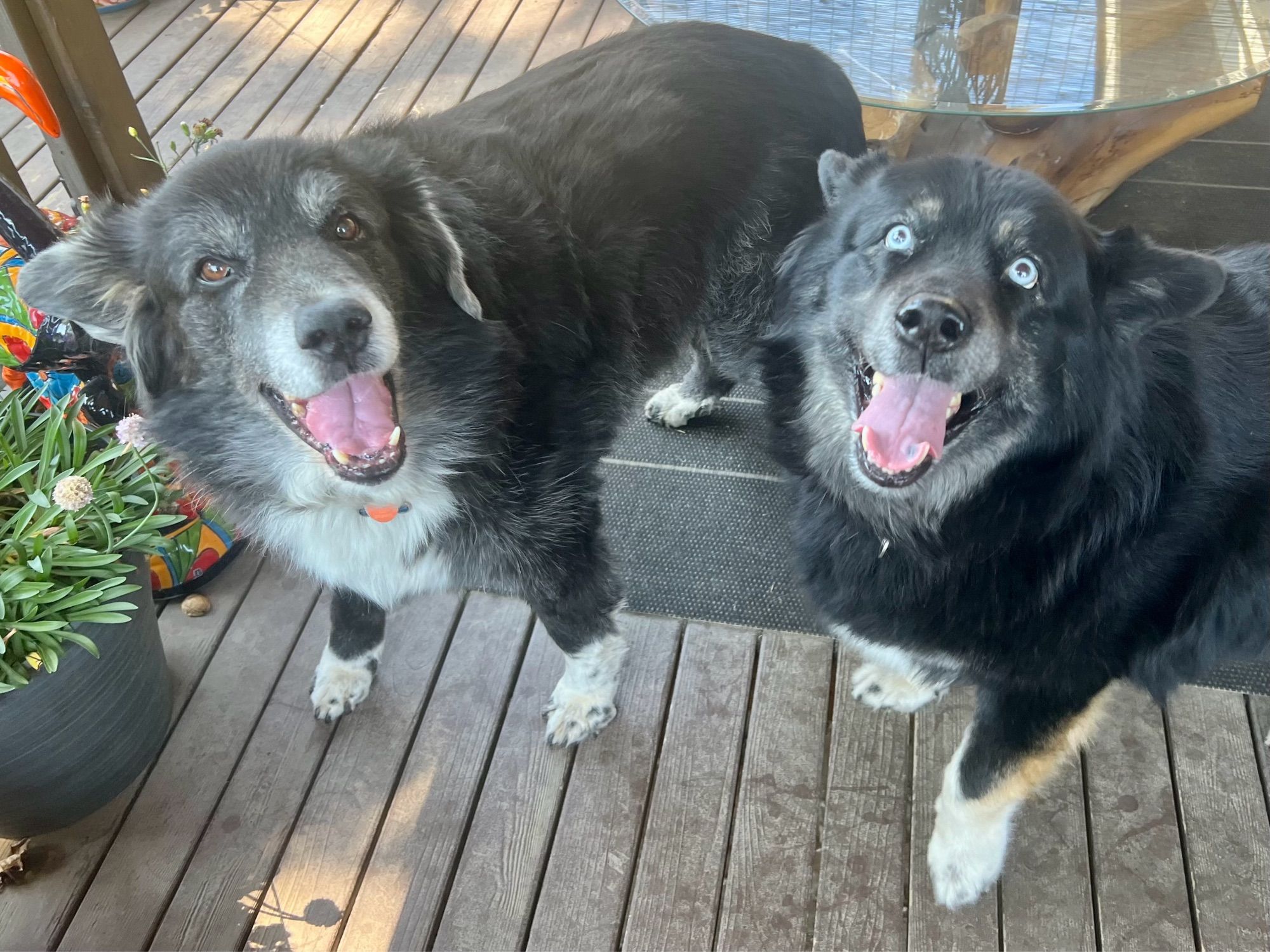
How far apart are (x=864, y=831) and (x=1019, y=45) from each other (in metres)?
2.22

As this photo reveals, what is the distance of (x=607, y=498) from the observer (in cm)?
249

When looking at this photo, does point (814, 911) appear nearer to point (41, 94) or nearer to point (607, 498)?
point (607, 498)

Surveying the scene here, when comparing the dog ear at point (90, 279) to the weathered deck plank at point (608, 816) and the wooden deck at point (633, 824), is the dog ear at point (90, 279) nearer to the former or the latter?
the wooden deck at point (633, 824)

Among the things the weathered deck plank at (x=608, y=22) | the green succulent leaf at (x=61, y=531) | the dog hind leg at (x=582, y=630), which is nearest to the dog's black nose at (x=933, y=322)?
the dog hind leg at (x=582, y=630)

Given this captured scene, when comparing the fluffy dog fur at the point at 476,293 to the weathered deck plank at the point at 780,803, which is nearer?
the fluffy dog fur at the point at 476,293

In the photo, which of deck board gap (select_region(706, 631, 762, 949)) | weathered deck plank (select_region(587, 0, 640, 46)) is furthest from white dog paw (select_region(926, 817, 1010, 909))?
weathered deck plank (select_region(587, 0, 640, 46))

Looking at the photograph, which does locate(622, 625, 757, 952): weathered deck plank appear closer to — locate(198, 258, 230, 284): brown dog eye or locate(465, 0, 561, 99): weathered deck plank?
locate(198, 258, 230, 284): brown dog eye

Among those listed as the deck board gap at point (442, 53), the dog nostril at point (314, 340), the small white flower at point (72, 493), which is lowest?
the deck board gap at point (442, 53)

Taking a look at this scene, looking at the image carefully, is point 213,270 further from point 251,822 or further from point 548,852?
point 548,852

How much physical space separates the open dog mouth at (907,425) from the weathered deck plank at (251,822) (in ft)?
4.47

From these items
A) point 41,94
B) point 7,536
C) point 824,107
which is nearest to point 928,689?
point 824,107

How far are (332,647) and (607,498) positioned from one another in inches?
32.0

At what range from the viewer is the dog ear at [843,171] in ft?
5.13

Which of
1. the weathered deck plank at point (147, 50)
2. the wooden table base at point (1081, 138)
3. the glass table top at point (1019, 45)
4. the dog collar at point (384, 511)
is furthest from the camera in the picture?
the weathered deck plank at point (147, 50)
